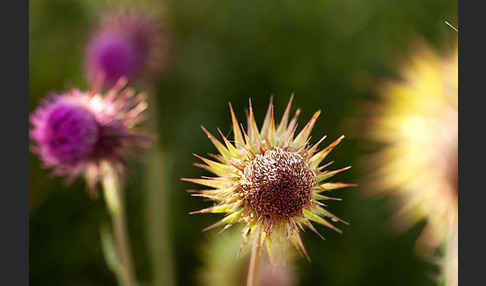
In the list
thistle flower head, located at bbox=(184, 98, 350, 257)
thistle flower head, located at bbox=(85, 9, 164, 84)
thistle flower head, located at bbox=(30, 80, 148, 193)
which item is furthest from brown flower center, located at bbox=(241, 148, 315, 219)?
thistle flower head, located at bbox=(85, 9, 164, 84)

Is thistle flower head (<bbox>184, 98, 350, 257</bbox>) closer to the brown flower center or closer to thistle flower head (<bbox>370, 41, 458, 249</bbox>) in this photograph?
the brown flower center

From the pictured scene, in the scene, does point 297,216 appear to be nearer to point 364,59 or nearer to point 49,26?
point 364,59

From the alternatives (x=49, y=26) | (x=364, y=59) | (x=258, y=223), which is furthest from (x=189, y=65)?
(x=258, y=223)

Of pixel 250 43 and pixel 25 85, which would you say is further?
pixel 250 43

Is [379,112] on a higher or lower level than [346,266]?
higher

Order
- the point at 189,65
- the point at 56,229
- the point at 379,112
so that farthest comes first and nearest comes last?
the point at 189,65 → the point at 56,229 → the point at 379,112

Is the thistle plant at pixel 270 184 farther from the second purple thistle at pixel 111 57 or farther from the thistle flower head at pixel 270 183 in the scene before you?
the second purple thistle at pixel 111 57
